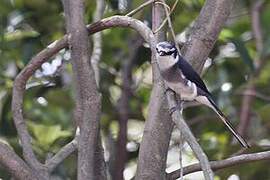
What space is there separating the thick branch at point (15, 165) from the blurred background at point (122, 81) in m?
0.51

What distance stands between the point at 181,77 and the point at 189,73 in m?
0.14

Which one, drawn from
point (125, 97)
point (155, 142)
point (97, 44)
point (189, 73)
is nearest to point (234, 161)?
point (155, 142)

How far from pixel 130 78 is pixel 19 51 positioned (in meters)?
0.30

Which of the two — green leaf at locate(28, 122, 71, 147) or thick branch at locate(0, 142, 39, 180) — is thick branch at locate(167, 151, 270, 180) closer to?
thick branch at locate(0, 142, 39, 180)

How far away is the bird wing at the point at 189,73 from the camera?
1201 millimetres

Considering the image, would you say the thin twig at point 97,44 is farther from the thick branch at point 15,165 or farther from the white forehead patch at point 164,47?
the thick branch at point 15,165

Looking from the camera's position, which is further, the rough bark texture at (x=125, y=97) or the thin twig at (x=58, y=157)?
the rough bark texture at (x=125, y=97)

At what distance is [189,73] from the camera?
1.32 meters

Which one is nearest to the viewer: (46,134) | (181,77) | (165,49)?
(165,49)

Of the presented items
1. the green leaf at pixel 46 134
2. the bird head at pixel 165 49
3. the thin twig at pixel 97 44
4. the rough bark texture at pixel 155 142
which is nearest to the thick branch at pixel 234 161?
the rough bark texture at pixel 155 142

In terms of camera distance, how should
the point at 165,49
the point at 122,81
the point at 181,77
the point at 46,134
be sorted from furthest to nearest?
1. the point at 122,81
2. the point at 46,134
3. the point at 181,77
4. the point at 165,49

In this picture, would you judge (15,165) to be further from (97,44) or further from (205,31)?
(97,44)

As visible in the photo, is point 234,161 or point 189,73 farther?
point 189,73

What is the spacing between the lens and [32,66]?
129 centimetres
